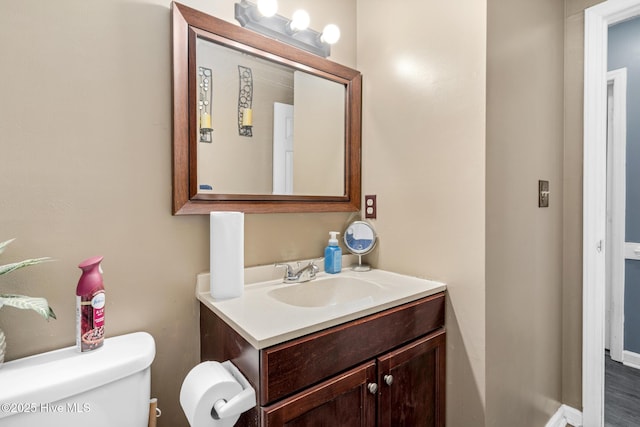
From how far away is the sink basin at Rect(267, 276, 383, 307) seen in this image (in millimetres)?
1230

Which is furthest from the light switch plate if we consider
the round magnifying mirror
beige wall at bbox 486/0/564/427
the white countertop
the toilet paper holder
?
the toilet paper holder

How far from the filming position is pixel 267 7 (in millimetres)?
1198

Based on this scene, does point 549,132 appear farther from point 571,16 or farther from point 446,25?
point 446,25

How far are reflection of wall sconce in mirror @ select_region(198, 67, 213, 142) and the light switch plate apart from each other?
1.47m

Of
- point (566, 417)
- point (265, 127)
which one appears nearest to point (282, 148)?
point (265, 127)

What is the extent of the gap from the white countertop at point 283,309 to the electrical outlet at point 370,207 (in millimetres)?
347

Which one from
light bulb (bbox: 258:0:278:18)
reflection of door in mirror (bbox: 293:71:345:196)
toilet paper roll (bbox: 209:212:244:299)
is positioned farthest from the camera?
reflection of door in mirror (bbox: 293:71:345:196)

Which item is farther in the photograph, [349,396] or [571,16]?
[571,16]

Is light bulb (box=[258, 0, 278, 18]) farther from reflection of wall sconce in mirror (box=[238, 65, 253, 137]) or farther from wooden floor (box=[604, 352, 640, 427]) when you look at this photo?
wooden floor (box=[604, 352, 640, 427])

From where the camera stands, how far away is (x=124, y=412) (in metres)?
0.80

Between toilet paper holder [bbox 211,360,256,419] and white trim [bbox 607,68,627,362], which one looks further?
white trim [bbox 607,68,627,362]

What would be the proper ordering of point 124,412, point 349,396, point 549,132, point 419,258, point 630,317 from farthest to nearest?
point 630,317 → point 549,132 → point 419,258 → point 349,396 → point 124,412

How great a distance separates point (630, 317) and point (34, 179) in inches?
133

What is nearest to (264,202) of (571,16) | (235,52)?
(235,52)
